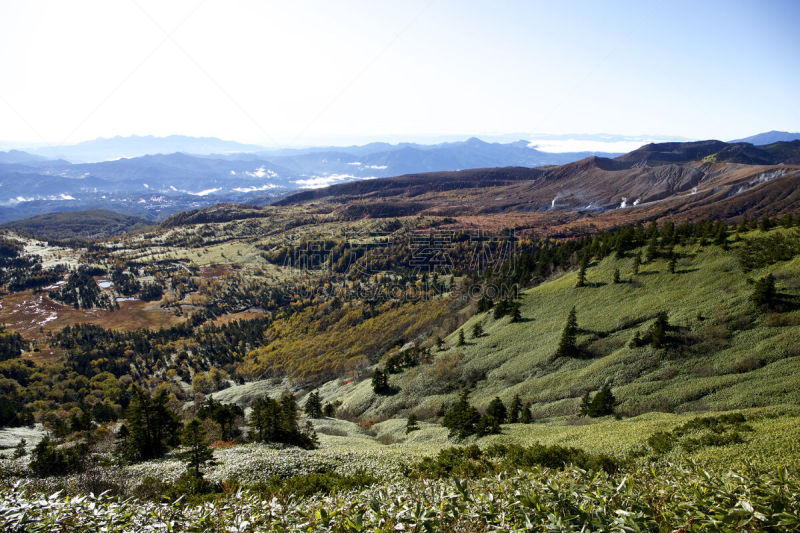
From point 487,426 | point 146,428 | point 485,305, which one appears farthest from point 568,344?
point 146,428

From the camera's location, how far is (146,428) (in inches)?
1554

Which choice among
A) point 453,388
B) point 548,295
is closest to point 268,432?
point 453,388

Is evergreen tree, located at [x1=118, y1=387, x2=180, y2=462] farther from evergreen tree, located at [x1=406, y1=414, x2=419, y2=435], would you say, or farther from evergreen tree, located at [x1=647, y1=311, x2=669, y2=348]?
evergreen tree, located at [x1=647, y1=311, x2=669, y2=348]

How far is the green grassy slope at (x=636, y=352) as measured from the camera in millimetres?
35988

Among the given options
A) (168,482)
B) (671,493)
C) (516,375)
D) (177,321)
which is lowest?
(177,321)

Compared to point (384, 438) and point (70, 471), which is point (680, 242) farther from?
point (70, 471)

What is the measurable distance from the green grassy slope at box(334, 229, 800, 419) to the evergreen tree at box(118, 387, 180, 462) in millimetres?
32276

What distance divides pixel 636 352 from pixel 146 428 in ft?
192

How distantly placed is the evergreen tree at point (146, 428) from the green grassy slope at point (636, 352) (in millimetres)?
32276

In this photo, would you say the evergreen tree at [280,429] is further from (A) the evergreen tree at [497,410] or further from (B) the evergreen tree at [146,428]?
(A) the evergreen tree at [497,410]

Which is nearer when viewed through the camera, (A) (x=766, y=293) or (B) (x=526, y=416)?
(B) (x=526, y=416)

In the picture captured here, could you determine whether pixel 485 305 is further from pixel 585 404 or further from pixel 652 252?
pixel 585 404

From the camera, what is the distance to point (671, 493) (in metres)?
8.11

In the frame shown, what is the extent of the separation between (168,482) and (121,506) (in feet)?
82.7
